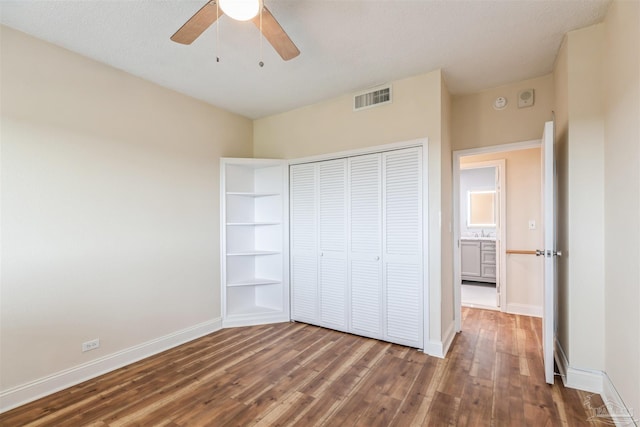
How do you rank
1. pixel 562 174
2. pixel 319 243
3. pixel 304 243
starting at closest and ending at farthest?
pixel 562 174 < pixel 319 243 < pixel 304 243

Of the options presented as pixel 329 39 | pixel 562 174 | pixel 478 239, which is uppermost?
pixel 329 39

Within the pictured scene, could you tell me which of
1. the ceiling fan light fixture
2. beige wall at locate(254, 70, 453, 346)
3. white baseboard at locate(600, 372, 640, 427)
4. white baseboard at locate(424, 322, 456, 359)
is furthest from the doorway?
the ceiling fan light fixture

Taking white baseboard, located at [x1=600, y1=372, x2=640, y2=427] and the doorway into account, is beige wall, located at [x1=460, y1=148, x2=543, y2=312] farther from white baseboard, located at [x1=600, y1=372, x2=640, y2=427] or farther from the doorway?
white baseboard, located at [x1=600, y1=372, x2=640, y2=427]

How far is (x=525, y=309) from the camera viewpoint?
3943mm

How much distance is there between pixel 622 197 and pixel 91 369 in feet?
13.5

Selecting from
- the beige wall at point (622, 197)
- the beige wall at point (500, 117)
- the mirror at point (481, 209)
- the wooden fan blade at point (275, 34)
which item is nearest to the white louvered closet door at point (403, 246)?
the beige wall at point (500, 117)

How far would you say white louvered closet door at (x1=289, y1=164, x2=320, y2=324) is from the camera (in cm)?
365

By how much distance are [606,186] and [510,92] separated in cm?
152

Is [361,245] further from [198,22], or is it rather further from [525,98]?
[198,22]

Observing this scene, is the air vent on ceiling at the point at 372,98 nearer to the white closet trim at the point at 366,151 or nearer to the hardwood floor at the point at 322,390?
the white closet trim at the point at 366,151

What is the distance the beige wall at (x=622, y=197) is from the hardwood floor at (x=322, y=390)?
459 millimetres

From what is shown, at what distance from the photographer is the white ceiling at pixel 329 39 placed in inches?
77.8

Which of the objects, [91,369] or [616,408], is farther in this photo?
[91,369]

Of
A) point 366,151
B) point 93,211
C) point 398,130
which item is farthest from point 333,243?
point 93,211
